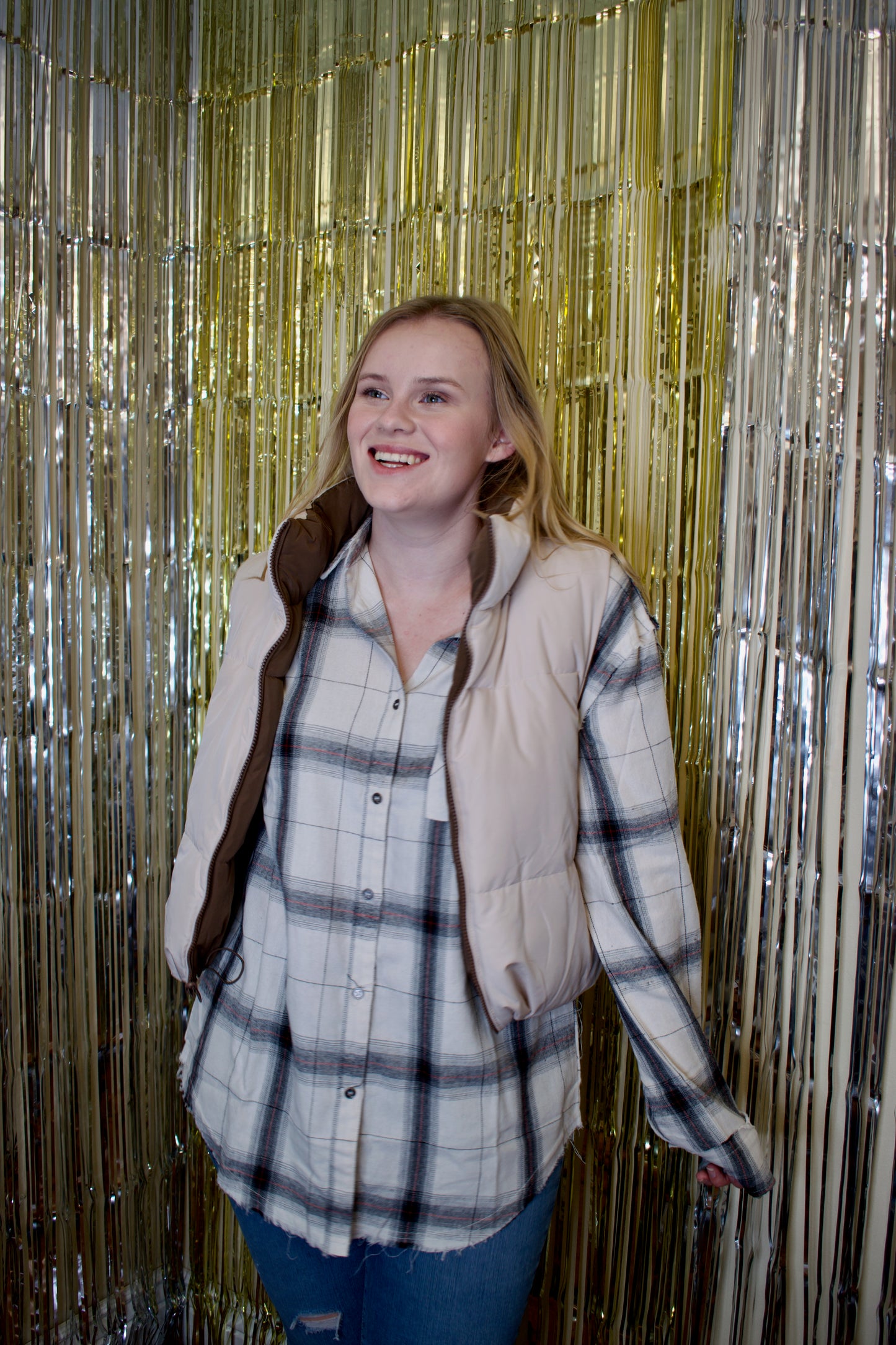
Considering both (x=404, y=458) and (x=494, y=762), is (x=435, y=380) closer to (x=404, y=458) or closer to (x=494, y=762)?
(x=404, y=458)

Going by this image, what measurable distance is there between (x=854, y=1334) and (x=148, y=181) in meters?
1.98

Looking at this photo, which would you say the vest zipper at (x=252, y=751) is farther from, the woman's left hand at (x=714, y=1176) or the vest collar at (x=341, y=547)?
the woman's left hand at (x=714, y=1176)

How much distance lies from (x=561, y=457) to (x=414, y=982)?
83 cm

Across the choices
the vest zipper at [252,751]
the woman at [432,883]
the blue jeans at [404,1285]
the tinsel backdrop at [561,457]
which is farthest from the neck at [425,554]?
the blue jeans at [404,1285]

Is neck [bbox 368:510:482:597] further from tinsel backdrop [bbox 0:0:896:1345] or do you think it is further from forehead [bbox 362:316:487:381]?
tinsel backdrop [bbox 0:0:896:1345]

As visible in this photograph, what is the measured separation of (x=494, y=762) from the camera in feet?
3.18

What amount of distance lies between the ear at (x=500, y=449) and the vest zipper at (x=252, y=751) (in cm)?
28

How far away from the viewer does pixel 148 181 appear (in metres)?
1.54

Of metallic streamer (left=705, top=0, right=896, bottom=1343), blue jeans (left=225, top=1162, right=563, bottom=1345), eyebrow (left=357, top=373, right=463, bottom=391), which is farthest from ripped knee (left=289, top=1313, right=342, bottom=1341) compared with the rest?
eyebrow (left=357, top=373, right=463, bottom=391)

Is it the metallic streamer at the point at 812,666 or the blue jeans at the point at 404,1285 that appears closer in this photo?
the blue jeans at the point at 404,1285

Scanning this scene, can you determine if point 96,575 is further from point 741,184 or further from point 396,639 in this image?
point 741,184

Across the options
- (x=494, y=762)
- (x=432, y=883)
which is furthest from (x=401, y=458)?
(x=432, y=883)

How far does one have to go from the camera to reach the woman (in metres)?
0.99

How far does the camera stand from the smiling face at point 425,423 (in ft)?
3.42
